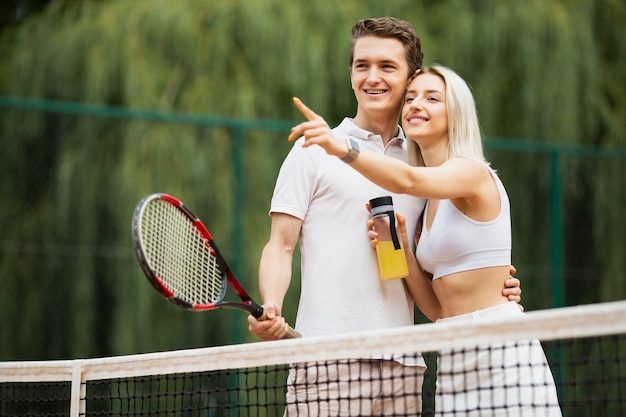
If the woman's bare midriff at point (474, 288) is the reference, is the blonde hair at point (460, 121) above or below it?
above

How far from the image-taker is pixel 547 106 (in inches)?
348

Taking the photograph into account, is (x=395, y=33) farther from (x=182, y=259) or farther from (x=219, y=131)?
(x=219, y=131)

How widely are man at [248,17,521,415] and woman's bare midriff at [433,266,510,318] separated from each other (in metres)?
0.04

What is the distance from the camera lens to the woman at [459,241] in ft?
10.2

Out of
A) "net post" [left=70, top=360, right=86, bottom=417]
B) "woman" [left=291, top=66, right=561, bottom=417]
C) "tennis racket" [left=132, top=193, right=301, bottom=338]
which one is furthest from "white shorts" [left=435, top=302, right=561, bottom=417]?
"net post" [left=70, top=360, right=86, bottom=417]

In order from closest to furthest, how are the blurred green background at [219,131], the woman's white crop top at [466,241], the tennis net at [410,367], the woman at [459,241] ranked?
the tennis net at [410,367]
the woman at [459,241]
the woman's white crop top at [466,241]
the blurred green background at [219,131]

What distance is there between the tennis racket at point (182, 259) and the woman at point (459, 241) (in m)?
0.51

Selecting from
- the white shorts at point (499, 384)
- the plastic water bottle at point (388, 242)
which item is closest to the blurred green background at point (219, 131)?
the plastic water bottle at point (388, 242)

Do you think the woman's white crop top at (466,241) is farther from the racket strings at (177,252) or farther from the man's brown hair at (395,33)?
the racket strings at (177,252)

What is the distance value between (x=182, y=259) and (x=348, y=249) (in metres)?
0.56

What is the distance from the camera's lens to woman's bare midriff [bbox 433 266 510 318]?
3350 millimetres

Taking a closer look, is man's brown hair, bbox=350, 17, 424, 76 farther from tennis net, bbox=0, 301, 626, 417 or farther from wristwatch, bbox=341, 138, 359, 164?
tennis net, bbox=0, 301, 626, 417

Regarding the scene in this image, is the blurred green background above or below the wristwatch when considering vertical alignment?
above

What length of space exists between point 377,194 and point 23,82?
16.7ft
